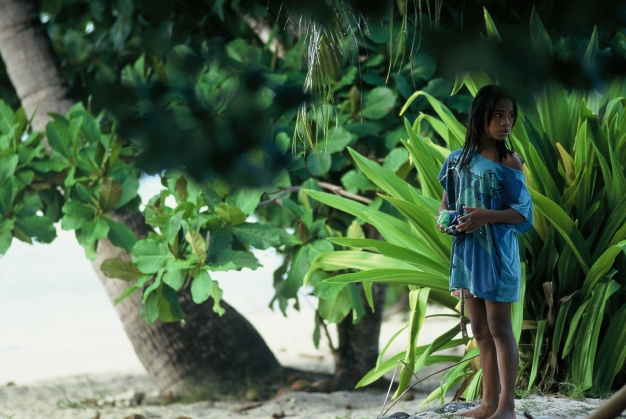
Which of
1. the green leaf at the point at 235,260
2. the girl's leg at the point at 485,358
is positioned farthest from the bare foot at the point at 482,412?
the green leaf at the point at 235,260

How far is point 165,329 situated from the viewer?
15.3 feet

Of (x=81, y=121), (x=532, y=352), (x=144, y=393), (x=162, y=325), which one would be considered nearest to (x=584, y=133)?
(x=532, y=352)

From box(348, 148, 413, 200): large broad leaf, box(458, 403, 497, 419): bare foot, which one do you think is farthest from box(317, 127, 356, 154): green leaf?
box(458, 403, 497, 419): bare foot

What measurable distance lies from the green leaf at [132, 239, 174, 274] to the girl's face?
5.61 ft

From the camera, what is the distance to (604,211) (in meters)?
2.92

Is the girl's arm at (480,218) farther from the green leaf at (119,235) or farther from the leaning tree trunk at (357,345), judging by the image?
the leaning tree trunk at (357,345)

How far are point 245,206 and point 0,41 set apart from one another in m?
1.80

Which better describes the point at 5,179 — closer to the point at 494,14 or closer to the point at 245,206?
the point at 245,206

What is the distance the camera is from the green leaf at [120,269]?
3577mm

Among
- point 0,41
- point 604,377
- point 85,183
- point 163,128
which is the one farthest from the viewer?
point 0,41

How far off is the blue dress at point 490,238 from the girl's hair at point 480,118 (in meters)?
0.03

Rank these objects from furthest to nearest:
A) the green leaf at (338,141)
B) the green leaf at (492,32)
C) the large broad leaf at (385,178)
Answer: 1. the green leaf at (338,141)
2. the large broad leaf at (385,178)
3. the green leaf at (492,32)

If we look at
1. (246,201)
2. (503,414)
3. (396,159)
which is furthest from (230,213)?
(503,414)

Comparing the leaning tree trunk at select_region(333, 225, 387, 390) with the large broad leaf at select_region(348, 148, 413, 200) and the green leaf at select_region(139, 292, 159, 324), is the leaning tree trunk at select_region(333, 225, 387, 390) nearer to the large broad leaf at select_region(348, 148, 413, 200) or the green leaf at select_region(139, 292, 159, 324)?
the green leaf at select_region(139, 292, 159, 324)
